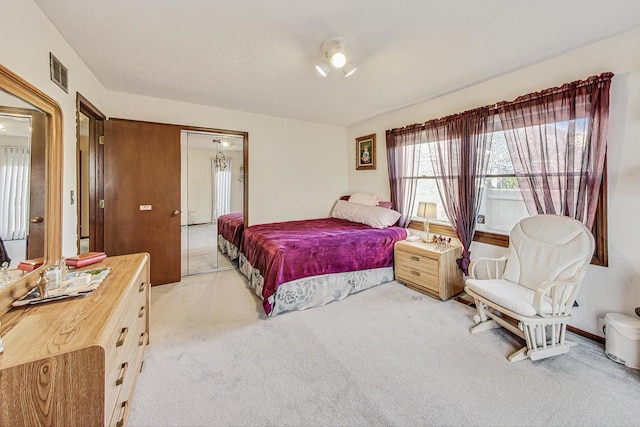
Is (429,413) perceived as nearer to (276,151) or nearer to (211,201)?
(211,201)

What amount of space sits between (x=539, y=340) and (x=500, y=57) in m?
2.36

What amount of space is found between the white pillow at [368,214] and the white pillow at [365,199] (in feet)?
0.33

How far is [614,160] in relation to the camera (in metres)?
2.05

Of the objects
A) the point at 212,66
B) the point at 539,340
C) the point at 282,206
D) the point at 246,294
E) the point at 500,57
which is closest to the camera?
the point at 539,340

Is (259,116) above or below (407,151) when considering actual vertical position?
above

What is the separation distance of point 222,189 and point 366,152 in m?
2.44

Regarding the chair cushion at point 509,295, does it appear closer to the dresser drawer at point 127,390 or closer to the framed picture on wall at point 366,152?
the dresser drawer at point 127,390

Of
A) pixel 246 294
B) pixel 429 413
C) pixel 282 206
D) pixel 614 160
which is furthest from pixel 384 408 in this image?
pixel 282 206

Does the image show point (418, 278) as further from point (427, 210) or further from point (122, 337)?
point (122, 337)

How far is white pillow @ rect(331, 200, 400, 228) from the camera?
363 centimetres

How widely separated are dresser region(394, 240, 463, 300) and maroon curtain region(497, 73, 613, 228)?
0.93 m

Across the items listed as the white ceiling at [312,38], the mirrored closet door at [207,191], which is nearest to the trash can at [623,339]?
the white ceiling at [312,38]

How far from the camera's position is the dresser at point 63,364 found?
81 cm

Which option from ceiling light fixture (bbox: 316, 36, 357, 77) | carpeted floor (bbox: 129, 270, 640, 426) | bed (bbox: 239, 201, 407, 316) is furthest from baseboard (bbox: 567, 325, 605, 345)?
ceiling light fixture (bbox: 316, 36, 357, 77)
